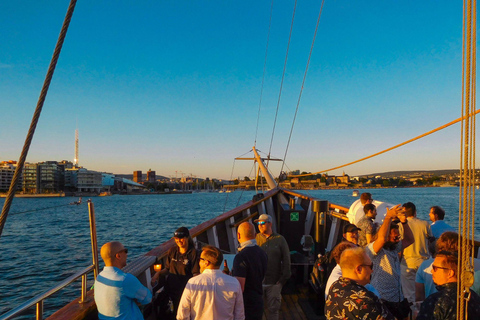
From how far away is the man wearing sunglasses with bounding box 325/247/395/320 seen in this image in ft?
5.57

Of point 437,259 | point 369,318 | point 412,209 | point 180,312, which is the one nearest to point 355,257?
point 369,318

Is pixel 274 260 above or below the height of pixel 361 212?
below

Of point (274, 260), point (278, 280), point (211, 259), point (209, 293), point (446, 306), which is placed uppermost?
point (211, 259)

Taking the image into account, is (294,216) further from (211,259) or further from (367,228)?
(211,259)

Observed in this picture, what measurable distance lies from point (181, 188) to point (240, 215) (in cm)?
17507

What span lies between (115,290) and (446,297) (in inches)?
79.5

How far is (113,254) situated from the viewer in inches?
87.2

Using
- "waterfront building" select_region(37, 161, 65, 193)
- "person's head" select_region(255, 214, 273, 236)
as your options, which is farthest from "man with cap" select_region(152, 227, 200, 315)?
"waterfront building" select_region(37, 161, 65, 193)

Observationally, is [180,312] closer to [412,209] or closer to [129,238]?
[412,209]

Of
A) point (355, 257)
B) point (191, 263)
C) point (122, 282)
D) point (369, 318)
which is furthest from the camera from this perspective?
point (191, 263)

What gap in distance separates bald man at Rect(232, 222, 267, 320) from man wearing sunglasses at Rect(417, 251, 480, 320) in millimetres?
1290

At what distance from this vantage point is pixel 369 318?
168 cm

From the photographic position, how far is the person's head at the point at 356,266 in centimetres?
181

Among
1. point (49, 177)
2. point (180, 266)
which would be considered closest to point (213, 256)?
point (180, 266)
